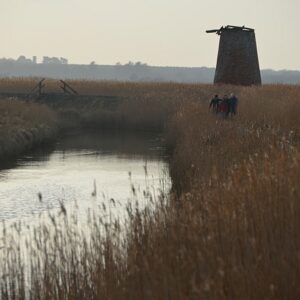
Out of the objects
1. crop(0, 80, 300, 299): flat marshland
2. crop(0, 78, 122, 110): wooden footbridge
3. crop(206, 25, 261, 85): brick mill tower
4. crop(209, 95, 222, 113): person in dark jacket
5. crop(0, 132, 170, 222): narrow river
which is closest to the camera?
crop(0, 80, 300, 299): flat marshland

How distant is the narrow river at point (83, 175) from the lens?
1459 centimetres

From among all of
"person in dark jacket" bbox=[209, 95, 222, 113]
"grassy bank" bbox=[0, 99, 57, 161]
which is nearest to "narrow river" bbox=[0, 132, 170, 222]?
"grassy bank" bbox=[0, 99, 57, 161]

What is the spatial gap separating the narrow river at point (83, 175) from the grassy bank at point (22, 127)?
75cm

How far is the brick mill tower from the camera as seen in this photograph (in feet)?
149

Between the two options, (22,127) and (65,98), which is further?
(65,98)

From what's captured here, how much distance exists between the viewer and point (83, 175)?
19.8 m

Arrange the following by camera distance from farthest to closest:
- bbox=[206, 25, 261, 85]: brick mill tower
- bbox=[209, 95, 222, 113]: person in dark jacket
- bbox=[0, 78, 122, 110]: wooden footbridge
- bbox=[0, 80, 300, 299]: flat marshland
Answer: bbox=[206, 25, 261, 85]: brick mill tower → bbox=[0, 78, 122, 110]: wooden footbridge → bbox=[209, 95, 222, 113]: person in dark jacket → bbox=[0, 80, 300, 299]: flat marshland

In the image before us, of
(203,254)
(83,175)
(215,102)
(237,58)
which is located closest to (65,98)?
(237,58)

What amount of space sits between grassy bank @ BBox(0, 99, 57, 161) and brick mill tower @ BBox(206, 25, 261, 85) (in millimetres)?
14380

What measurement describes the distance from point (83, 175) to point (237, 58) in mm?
27831

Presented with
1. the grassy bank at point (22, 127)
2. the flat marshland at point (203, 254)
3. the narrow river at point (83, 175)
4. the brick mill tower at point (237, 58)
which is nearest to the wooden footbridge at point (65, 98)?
the grassy bank at point (22, 127)

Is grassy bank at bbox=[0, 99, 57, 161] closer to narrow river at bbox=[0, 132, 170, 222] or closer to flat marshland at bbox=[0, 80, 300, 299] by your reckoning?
narrow river at bbox=[0, 132, 170, 222]

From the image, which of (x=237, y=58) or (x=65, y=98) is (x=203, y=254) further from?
(x=237, y=58)

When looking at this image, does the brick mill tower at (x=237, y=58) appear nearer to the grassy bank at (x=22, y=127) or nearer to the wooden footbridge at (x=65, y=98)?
the wooden footbridge at (x=65, y=98)
